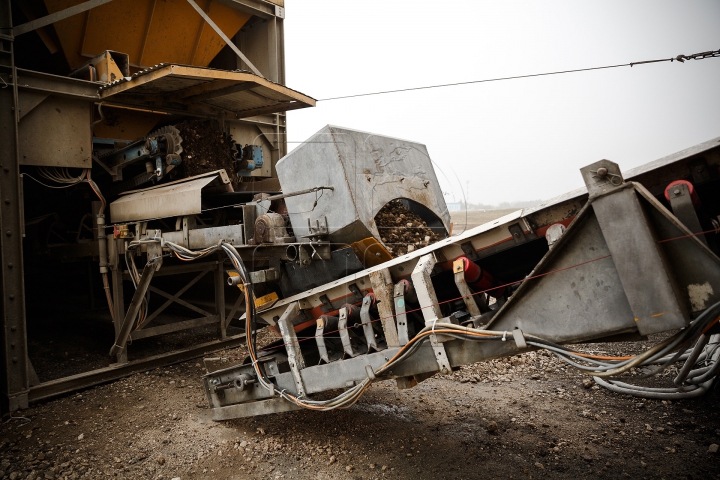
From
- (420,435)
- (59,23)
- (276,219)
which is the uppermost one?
(59,23)

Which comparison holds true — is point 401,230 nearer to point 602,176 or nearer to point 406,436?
point 406,436

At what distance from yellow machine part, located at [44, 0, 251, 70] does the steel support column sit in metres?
1.22

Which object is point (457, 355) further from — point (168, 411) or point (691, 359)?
point (168, 411)

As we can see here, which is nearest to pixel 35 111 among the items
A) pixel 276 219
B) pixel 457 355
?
pixel 276 219

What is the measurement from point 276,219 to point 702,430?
3.28 metres

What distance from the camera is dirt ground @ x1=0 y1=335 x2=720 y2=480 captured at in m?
2.94

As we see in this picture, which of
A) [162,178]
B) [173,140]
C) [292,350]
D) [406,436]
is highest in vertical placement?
[173,140]

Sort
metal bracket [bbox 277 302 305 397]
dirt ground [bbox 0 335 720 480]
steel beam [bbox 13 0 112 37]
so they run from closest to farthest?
dirt ground [bbox 0 335 720 480] < metal bracket [bbox 277 302 305 397] < steel beam [bbox 13 0 112 37]

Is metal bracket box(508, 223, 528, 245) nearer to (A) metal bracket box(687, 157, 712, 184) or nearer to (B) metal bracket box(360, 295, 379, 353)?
(A) metal bracket box(687, 157, 712, 184)

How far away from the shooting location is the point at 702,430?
3123 millimetres

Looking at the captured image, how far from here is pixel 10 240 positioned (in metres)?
4.28

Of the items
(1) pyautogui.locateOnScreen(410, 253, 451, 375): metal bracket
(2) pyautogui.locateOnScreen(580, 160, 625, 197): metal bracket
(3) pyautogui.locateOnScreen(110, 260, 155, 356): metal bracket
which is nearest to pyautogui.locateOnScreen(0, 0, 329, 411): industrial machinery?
(3) pyautogui.locateOnScreen(110, 260, 155, 356): metal bracket

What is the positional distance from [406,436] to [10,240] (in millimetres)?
3907

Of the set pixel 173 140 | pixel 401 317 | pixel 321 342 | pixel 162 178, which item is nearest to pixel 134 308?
pixel 162 178
